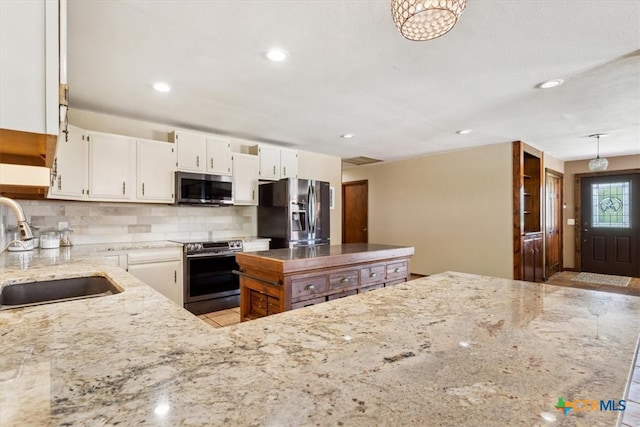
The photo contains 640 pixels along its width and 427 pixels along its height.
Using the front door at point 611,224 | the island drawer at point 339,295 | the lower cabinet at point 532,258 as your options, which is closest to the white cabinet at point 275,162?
the island drawer at point 339,295

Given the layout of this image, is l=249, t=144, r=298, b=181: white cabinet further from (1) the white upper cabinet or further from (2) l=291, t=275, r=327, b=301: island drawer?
(2) l=291, t=275, r=327, b=301: island drawer

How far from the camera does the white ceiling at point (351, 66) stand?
1812mm

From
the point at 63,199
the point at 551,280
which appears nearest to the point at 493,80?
the point at 63,199

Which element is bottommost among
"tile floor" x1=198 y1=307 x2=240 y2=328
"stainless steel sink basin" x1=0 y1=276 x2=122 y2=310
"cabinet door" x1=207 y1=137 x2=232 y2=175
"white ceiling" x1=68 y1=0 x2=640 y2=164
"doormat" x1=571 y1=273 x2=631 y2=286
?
"doormat" x1=571 y1=273 x2=631 y2=286

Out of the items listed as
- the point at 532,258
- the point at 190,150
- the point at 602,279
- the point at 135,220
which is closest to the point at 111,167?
the point at 135,220

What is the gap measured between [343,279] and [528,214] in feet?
15.2

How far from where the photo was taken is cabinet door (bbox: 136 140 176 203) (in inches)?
139

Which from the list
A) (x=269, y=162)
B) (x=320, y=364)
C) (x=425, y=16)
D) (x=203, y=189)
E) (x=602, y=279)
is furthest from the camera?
(x=602, y=279)

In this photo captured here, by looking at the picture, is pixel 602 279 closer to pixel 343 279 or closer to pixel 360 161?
pixel 360 161

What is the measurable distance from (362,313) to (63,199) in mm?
3412

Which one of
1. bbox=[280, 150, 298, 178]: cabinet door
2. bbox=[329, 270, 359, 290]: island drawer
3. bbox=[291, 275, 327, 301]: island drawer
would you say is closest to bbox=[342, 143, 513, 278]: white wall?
bbox=[280, 150, 298, 178]: cabinet door

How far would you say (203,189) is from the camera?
3873mm

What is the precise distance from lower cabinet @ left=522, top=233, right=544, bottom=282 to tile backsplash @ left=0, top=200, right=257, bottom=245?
4.20 metres

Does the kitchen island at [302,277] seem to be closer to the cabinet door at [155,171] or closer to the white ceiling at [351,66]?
the white ceiling at [351,66]
